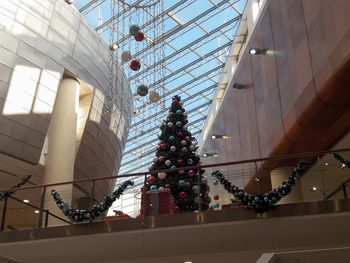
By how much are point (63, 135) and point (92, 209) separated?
793 cm

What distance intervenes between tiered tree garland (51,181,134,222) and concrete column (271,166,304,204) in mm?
3622

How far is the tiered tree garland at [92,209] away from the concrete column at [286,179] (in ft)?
11.9

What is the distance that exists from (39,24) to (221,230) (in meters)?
12.1

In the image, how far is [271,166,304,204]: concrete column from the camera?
36.8ft

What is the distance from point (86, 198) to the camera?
12.6 m

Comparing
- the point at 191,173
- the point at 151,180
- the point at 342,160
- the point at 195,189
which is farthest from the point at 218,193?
the point at 342,160

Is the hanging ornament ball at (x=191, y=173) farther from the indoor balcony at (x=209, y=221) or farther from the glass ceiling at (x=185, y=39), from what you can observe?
the glass ceiling at (x=185, y=39)

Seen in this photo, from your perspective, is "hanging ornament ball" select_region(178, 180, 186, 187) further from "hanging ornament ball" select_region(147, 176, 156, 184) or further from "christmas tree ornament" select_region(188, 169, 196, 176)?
"hanging ornament ball" select_region(147, 176, 156, 184)

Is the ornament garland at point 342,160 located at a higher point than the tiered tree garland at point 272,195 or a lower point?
higher

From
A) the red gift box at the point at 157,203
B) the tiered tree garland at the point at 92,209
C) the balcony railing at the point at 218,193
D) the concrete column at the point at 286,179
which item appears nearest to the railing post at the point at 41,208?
the balcony railing at the point at 218,193

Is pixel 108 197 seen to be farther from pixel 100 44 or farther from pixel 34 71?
pixel 100 44

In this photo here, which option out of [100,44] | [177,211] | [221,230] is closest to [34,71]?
[100,44]

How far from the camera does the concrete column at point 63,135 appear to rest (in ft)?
62.0

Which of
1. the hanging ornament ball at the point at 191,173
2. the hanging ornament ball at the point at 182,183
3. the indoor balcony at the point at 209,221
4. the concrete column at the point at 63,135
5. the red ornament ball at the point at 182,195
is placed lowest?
the indoor balcony at the point at 209,221
